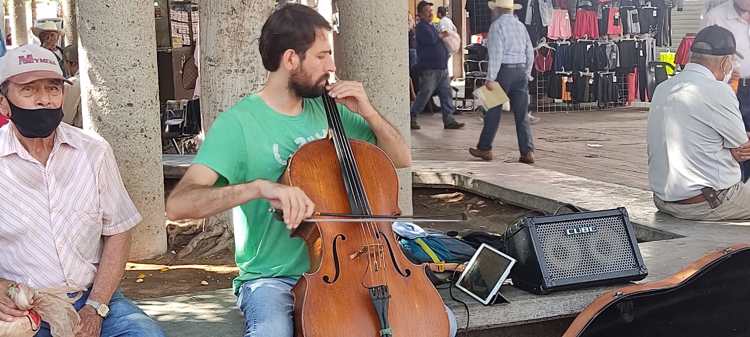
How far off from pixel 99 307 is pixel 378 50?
3.53 meters

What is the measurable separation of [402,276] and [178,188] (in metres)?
0.82

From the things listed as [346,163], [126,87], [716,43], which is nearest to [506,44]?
[716,43]

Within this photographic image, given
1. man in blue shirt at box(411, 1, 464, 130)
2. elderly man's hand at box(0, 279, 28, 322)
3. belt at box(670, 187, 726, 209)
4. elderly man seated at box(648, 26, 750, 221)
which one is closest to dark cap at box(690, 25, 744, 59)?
elderly man seated at box(648, 26, 750, 221)

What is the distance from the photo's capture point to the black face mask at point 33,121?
3.18 m

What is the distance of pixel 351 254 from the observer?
304cm

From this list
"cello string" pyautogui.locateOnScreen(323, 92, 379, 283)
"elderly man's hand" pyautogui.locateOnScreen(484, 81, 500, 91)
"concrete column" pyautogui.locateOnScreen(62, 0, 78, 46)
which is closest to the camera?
"cello string" pyautogui.locateOnScreen(323, 92, 379, 283)

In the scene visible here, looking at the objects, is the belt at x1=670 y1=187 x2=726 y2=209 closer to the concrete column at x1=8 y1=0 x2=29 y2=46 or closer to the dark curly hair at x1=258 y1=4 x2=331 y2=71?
the dark curly hair at x1=258 y1=4 x2=331 y2=71

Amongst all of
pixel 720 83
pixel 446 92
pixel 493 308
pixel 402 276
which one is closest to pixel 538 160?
pixel 446 92

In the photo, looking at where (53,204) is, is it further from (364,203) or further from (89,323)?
(364,203)

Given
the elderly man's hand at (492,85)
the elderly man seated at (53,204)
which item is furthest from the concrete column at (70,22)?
the elderly man seated at (53,204)

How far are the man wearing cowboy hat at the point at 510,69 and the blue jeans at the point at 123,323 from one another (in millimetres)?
6870

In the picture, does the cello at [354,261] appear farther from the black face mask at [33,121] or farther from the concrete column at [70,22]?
the concrete column at [70,22]

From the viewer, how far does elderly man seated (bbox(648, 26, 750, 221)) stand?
5332 mm

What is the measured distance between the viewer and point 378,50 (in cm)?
638
